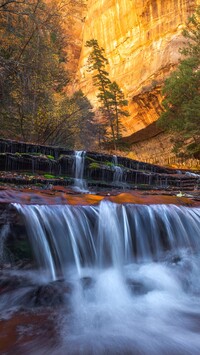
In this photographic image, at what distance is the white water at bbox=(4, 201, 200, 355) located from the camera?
257cm

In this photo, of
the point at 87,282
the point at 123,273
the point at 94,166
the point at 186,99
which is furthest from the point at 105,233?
the point at 186,99

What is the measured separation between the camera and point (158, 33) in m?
28.2

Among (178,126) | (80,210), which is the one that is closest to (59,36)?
(178,126)

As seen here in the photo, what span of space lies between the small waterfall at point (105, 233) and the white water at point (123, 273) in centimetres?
2

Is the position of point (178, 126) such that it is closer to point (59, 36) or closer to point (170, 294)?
point (59, 36)

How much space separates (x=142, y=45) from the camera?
30.4 m

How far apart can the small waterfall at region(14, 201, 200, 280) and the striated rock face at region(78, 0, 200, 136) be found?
22.9 meters

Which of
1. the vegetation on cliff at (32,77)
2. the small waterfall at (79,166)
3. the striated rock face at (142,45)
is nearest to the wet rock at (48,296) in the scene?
the small waterfall at (79,166)

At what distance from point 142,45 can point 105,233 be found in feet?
100

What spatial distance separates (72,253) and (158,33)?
1174 inches

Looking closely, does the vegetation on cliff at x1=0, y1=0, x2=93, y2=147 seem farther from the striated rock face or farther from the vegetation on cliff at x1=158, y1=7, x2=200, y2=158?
the striated rock face

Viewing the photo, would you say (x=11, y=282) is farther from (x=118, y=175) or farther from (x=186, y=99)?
(x=186, y=99)

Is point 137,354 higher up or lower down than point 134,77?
lower down

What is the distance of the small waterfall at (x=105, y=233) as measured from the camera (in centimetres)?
427
